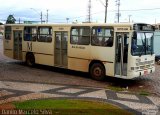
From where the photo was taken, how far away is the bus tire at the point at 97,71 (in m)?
17.0

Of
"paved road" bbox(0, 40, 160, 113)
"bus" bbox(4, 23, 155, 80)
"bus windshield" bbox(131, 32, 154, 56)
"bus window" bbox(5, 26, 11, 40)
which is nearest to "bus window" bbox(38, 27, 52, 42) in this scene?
"bus" bbox(4, 23, 155, 80)

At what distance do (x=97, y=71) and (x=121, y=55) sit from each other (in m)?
1.87

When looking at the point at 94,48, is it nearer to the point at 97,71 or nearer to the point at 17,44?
the point at 97,71

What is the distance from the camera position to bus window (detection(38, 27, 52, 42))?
20.1 meters

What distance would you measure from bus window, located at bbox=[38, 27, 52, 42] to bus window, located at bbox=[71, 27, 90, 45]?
80.8 inches

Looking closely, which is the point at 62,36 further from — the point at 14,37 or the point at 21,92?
the point at 21,92

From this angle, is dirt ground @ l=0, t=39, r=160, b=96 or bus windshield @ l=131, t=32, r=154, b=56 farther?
dirt ground @ l=0, t=39, r=160, b=96

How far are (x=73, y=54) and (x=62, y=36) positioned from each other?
142 cm

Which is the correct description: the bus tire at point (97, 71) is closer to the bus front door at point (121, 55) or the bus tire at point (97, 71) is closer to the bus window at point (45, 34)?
the bus front door at point (121, 55)

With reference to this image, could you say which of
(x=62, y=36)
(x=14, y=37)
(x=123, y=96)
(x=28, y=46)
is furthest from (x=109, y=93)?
(x=14, y=37)

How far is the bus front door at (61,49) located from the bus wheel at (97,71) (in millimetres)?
1969

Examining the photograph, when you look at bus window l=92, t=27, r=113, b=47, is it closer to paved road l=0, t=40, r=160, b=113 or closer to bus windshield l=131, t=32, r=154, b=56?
bus windshield l=131, t=32, r=154, b=56

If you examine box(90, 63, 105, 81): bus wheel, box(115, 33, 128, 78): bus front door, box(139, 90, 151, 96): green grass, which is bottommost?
box(139, 90, 151, 96): green grass

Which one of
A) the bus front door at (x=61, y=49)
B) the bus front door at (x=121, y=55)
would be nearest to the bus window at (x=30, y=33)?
the bus front door at (x=61, y=49)
